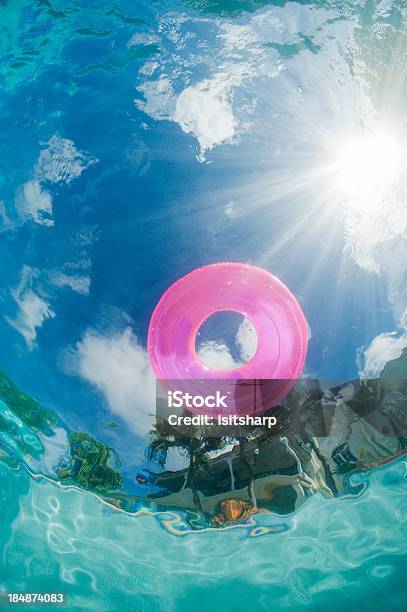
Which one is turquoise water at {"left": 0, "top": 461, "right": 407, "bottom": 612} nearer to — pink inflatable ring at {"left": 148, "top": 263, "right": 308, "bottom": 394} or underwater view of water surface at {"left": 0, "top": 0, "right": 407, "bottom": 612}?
underwater view of water surface at {"left": 0, "top": 0, "right": 407, "bottom": 612}

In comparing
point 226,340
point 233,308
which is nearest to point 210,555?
point 226,340

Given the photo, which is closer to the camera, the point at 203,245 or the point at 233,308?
the point at 233,308

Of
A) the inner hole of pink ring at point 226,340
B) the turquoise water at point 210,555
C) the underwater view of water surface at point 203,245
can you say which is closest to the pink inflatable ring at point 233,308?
the underwater view of water surface at point 203,245

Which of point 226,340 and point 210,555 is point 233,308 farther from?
point 210,555

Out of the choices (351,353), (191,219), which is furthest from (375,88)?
(351,353)

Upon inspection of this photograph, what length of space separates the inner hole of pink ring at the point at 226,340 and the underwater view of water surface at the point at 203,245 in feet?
0.12

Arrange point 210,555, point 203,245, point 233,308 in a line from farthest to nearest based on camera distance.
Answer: point 210,555 → point 203,245 → point 233,308

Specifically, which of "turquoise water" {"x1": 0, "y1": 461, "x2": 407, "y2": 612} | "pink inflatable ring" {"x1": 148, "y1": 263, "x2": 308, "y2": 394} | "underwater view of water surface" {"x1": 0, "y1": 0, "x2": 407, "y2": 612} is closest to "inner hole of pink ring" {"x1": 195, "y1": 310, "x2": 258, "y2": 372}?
"underwater view of water surface" {"x1": 0, "y1": 0, "x2": 407, "y2": 612}

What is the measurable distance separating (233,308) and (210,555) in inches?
246

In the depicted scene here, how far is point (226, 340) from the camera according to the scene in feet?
20.3

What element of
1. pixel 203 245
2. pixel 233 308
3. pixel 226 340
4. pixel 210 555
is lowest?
pixel 210 555

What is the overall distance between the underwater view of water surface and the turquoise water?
0.08 meters

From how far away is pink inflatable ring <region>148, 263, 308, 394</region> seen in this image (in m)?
4.53

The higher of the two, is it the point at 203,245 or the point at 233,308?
the point at 203,245
